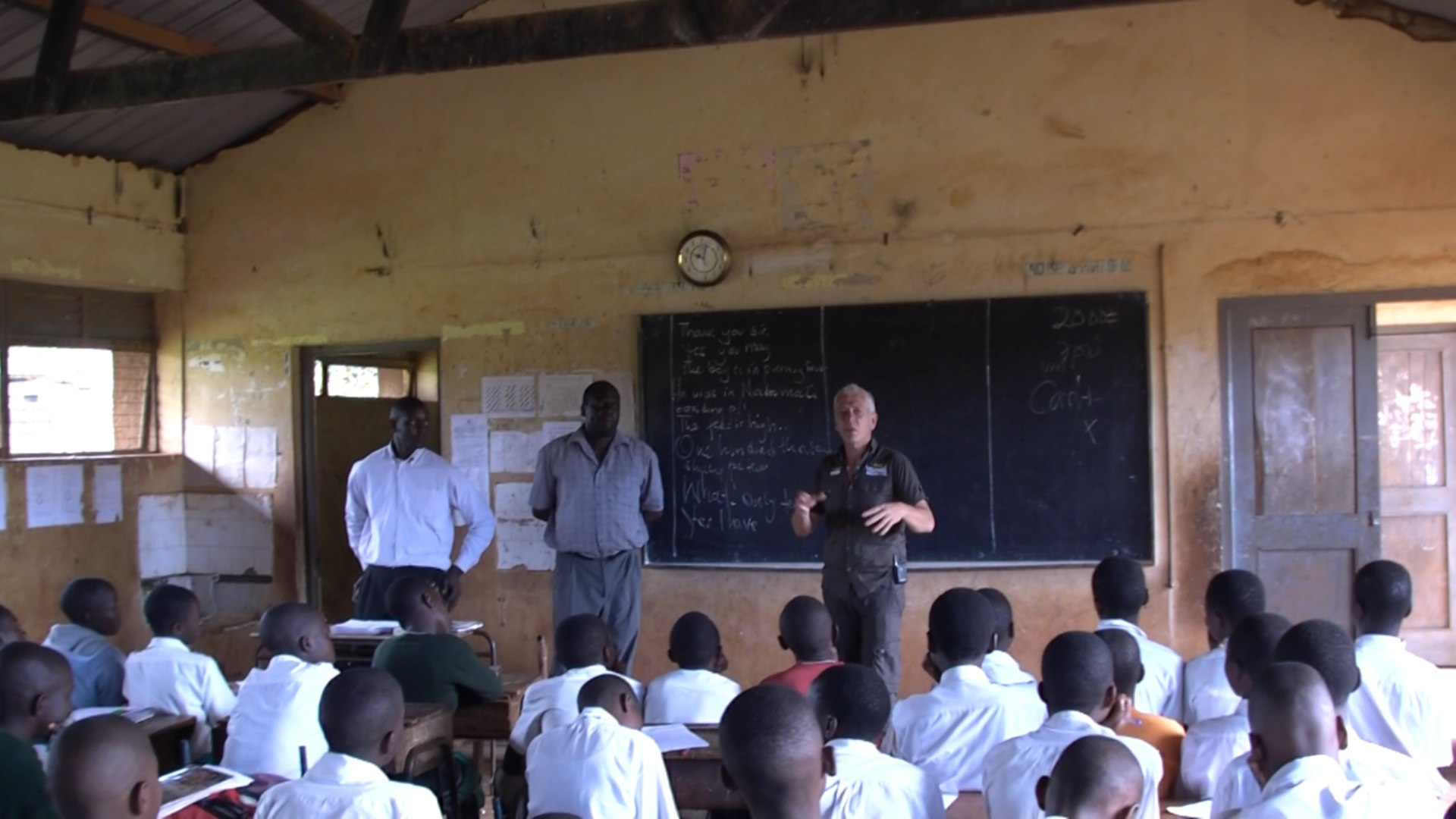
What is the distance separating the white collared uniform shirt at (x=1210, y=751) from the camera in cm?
237

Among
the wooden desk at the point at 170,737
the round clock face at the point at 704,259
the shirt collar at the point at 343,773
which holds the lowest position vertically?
the wooden desk at the point at 170,737

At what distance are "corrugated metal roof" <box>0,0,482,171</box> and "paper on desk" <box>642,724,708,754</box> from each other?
9.98 feet

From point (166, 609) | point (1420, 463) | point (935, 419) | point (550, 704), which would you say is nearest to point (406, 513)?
point (166, 609)

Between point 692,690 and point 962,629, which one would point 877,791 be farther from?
point 692,690

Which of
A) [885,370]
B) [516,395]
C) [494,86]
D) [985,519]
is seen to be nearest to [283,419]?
[516,395]

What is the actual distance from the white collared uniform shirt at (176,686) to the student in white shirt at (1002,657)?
194cm

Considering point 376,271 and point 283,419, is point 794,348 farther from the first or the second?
point 283,419

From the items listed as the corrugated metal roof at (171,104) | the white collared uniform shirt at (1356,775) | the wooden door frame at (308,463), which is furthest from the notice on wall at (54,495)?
the white collared uniform shirt at (1356,775)

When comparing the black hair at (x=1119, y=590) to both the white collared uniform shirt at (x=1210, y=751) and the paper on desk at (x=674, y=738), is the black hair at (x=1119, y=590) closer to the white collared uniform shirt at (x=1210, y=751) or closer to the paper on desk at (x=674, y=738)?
the white collared uniform shirt at (x=1210, y=751)

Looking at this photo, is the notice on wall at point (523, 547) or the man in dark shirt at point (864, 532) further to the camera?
the notice on wall at point (523, 547)

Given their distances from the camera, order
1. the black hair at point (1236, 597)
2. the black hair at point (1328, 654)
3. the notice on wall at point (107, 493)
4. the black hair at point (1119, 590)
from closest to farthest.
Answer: the black hair at point (1328, 654) < the black hair at point (1236, 597) < the black hair at point (1119, 590) < the notice on wall at point (107, 493)

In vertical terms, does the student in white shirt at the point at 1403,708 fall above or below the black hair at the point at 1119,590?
below

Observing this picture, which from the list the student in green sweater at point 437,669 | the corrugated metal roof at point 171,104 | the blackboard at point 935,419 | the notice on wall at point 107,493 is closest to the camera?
the student in green sweater at point 437,669

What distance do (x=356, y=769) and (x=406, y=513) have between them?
2.89 meters
